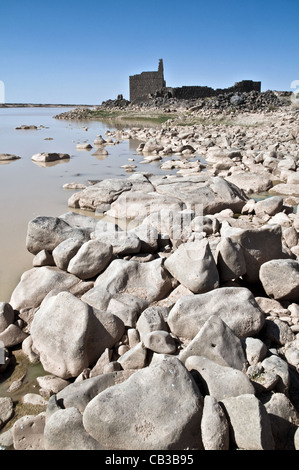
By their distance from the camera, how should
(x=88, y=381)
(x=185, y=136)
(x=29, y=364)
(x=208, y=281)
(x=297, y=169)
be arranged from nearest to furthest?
1. (x=88, y=381)
2. (x=29, y=364)
3. (x=208, y=281)
4. (x=297, y=169)
5. (x=185, y=136)

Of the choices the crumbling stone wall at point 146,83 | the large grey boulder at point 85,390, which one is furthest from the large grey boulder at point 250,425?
the crumbling stone wall at point 146,83

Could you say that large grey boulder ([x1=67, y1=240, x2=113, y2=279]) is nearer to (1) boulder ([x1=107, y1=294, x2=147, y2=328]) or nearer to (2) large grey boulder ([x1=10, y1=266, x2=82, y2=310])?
(2) large grey boulder ([x1=10, y1=266, x2=82, y2=310])

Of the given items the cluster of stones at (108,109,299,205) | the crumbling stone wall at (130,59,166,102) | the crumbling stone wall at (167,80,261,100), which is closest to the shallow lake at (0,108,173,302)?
→ the cluster of stones at (108,109,299,205)

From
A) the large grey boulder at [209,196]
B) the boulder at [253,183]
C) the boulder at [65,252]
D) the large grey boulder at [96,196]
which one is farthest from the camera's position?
the boulder at [253,183]

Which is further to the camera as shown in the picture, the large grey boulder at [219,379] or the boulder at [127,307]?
the boulder at [127,307]

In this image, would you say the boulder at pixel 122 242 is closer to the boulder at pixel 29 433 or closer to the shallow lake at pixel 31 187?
the shallow lake at pixel 31 187

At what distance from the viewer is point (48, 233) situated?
369 cm

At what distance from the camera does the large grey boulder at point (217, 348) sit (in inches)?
84.1

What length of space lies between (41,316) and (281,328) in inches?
65.9

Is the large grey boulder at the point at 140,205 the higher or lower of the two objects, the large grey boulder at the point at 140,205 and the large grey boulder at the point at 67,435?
the higher

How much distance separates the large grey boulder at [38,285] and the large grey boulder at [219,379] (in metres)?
1.50

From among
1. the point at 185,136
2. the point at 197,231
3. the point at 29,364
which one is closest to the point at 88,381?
the point at 29,364

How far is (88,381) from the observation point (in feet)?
6.98

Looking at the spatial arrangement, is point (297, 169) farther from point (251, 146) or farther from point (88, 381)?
point (88, 381)
